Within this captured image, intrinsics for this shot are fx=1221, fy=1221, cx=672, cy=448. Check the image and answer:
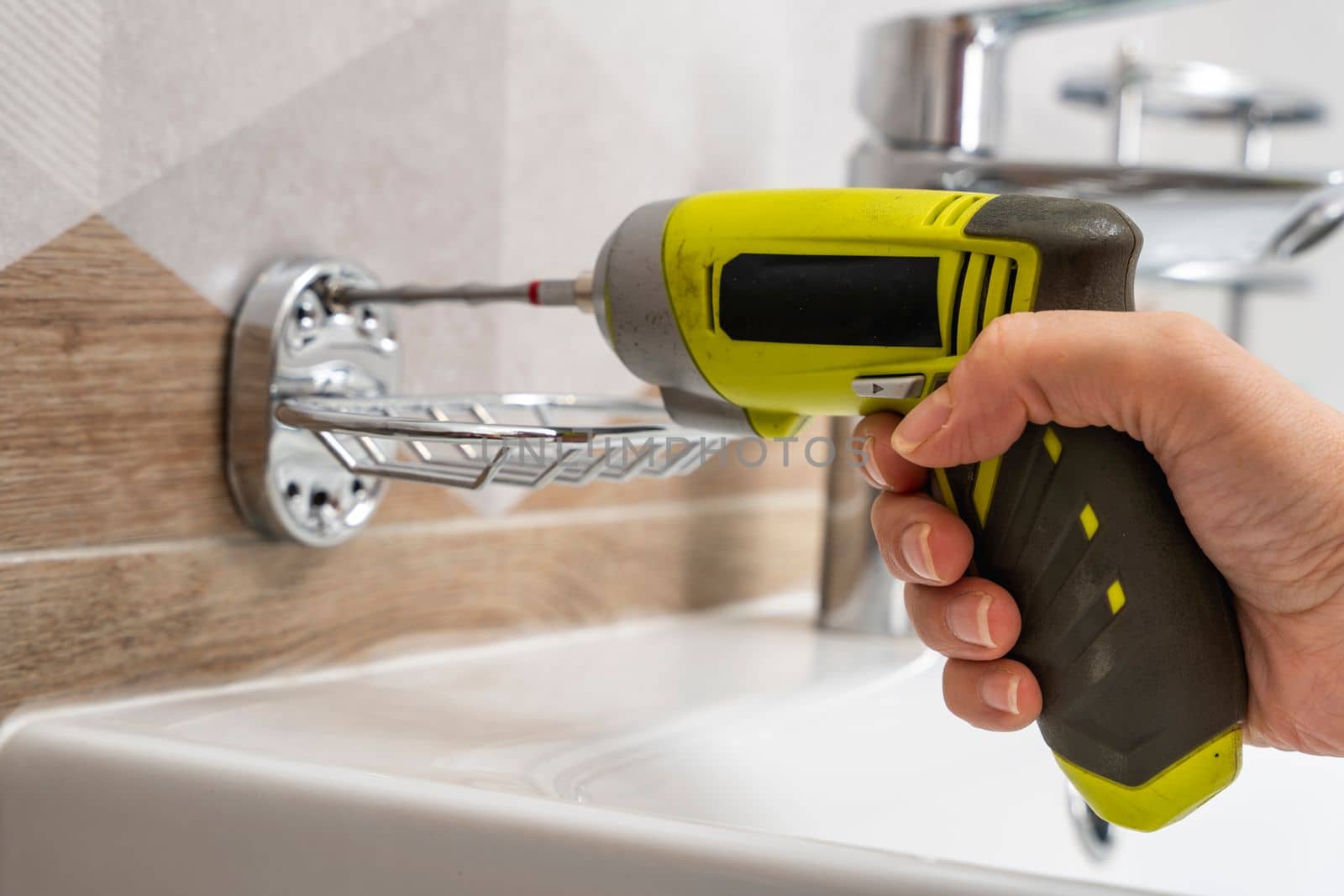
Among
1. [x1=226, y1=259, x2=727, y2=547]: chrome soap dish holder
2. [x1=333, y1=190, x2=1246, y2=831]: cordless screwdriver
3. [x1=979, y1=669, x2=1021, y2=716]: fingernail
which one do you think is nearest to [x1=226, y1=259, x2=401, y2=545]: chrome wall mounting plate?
[x1=226, y1=259, x2=727, y2=547]: chrome soap dish holder

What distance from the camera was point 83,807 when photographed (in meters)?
0.40

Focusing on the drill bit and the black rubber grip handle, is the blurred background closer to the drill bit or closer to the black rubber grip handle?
the drill bit

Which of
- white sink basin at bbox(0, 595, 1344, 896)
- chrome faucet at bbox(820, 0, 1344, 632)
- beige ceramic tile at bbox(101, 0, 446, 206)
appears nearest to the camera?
white sink basin at bbox(0, 595, 1344, 896)

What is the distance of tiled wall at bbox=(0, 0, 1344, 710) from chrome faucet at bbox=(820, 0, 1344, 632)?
0.32ft

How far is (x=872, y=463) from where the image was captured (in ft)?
Answer: 1.44

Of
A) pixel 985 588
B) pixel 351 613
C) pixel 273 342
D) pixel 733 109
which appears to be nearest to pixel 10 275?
→ pixel 273 342

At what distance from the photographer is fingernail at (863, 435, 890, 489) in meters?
0.43

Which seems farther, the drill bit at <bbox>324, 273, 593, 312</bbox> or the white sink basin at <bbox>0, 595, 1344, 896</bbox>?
the drill bit at <bbox>324, 273, 593, 312</bbox>

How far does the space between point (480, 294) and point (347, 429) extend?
79mm

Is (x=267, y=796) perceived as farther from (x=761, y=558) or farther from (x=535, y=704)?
(x=761, y=558)

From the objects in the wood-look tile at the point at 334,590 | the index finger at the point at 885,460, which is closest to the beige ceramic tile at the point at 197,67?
the wood-look tile at the point at 334,590

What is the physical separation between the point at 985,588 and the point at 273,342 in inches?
11.2

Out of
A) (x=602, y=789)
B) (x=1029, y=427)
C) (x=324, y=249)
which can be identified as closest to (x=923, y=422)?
(x=1029, y=427)

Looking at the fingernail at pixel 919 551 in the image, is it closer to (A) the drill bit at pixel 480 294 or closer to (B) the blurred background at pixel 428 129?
(A) the drill bit at pixel 480 294
